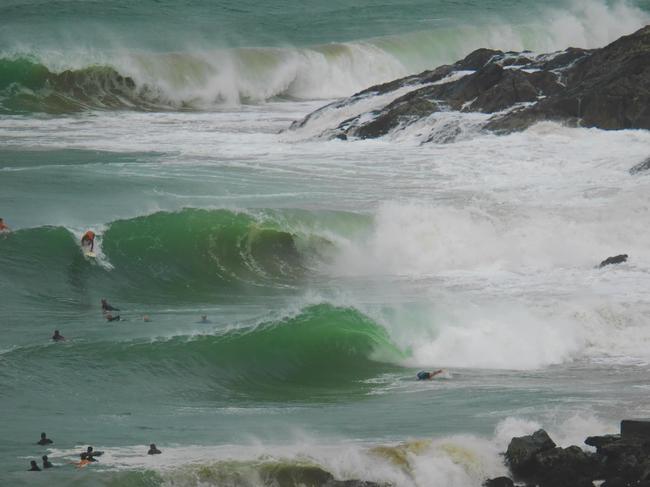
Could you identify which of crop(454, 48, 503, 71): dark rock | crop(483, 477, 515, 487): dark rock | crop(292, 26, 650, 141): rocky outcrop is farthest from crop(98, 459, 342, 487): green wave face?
crop(454, 48, 503, 71): dark rock

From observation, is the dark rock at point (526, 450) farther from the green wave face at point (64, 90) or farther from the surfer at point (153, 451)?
the green wave face at point (64, 90)

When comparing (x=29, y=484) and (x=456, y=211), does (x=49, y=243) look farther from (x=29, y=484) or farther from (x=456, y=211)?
(x=29, y=484)

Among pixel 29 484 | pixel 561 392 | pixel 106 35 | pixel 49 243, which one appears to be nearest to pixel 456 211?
pixel 49 243

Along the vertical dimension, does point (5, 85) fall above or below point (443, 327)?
above

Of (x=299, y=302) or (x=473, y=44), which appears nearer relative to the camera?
(x=299, y=302)

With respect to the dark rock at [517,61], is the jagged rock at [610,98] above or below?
below

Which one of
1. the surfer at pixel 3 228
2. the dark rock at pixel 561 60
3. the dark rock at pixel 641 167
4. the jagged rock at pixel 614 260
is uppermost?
the dark rock at pixel 561 60

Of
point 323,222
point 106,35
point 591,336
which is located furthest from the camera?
point 106,35

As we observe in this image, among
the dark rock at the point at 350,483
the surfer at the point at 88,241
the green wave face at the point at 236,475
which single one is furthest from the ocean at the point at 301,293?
the surfer at the point at 88,241

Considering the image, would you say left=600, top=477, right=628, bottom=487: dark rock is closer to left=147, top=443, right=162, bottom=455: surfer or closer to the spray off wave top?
left=147, top=443, right=162, bottom=455: surfer
